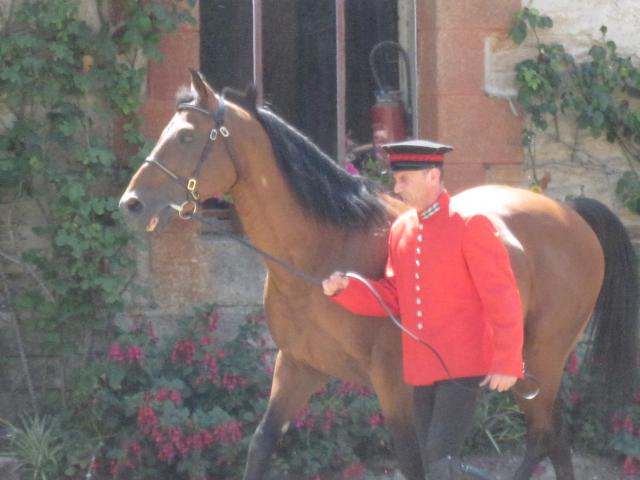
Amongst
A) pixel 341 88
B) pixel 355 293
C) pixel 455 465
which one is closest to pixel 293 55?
pixel 341 88

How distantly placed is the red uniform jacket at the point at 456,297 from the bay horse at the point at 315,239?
8 cm

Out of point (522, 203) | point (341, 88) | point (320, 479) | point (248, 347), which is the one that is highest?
point (341, 88)

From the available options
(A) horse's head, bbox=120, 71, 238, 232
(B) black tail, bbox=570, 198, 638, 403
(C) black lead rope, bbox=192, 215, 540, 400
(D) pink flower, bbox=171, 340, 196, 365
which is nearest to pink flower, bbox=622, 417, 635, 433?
(B) black tail, bbox=570, 198, 638, 403

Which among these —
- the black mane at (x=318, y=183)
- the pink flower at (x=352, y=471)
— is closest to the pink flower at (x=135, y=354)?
the pink flower at (x=352, y=471)

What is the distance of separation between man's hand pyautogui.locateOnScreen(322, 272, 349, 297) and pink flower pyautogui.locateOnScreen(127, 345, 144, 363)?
6.39 feet

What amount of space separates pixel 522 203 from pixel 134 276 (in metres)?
2.18

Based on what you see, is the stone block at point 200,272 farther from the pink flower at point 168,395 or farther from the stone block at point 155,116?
the pink flower at point 168,395

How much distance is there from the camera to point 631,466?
6.37m

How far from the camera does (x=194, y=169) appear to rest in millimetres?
4434

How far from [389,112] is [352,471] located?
78.5 inches

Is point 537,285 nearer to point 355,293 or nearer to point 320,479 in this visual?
point 355,293

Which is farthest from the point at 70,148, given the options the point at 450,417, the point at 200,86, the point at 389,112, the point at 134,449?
the point at 450,417

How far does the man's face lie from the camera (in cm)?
413

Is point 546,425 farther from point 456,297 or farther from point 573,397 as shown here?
point 573,397
